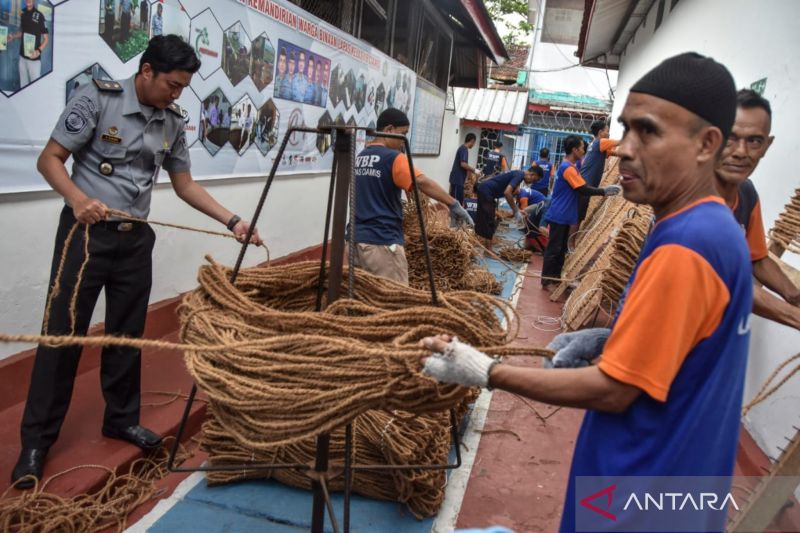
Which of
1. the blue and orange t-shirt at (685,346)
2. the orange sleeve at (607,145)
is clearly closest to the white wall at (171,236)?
the blue and orange t-shirt at (685,346)

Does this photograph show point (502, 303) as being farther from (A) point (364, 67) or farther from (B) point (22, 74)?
(A) point (364, 67)

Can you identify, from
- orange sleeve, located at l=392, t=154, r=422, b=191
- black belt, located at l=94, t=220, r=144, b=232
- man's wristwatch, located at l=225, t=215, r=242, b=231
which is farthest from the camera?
orange sleeve, located at l=392, t=154, r=422, b=191

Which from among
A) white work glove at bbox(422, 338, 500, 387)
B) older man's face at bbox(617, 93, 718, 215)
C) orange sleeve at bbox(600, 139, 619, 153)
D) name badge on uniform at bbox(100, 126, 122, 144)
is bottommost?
white work glove at bbox(422, 338, 500, 387)

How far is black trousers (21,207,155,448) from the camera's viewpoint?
262cm

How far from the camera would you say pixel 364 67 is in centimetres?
708

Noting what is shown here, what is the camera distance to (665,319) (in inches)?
45.3

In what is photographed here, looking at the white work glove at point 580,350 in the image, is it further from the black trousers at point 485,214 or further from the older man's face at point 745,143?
the black trousers at point 485,214

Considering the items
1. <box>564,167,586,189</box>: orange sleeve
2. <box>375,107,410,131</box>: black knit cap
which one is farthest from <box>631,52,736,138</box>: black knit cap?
<box>564,167,586,189</box>: orange sleeve

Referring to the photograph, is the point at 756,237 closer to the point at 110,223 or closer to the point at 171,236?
the point at 110,223

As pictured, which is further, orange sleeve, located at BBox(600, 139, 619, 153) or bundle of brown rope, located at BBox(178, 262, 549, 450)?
orange sleeve, located at BBox(600, 139, 619, 153)

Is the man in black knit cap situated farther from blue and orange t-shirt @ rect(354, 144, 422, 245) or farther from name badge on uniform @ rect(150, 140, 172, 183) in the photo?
blue and orange t-shirt @ rect(354, 144, 422, 245)

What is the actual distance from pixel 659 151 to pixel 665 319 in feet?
1.29

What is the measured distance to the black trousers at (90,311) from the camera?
8.60 feet

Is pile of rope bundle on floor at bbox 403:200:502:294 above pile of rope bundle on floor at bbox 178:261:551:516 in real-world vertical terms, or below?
below
